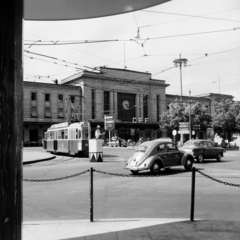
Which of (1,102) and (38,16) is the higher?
(38,16)

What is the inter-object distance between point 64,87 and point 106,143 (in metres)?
15.1

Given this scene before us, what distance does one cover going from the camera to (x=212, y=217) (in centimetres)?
706

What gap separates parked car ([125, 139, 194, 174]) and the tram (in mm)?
12661

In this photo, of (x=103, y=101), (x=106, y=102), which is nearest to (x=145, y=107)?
(x=106, y=102)

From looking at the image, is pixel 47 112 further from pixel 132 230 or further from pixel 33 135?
pixel 132 230

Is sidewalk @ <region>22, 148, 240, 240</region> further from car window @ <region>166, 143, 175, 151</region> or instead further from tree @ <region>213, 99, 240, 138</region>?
tree @ <region>213, 99, 240, 138</region>

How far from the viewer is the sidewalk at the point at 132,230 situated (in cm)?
547

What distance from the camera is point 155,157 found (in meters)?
15.1

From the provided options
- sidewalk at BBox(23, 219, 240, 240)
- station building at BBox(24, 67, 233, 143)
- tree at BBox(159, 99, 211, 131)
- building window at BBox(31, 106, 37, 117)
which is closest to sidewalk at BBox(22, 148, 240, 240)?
sidewalk at BBox(23, 219, 240, 240)

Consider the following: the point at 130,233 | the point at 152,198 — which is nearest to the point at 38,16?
the point at 130,233

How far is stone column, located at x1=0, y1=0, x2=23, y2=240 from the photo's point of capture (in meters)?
4.32

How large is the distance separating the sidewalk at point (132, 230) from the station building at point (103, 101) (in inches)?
1998

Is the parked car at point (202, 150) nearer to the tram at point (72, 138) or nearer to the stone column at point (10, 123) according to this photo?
the tram at point (72, 138)

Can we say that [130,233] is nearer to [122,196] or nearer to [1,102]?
[1,102]
